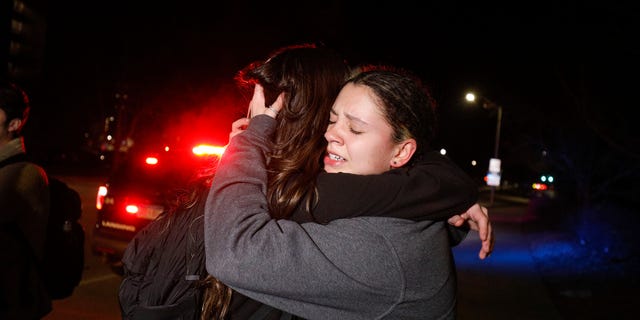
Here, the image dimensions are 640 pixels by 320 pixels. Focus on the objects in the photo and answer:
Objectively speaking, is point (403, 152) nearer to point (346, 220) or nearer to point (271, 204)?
point (346, 220)

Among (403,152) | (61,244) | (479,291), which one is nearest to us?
(403,152)

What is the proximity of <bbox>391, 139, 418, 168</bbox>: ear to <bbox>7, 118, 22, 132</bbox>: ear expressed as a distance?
2321 mm

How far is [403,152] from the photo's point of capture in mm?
2018

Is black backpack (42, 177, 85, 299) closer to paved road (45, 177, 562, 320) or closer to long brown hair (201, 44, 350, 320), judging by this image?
long brown hair (201, 44, 350, 320)

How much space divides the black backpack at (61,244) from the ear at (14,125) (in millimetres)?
197

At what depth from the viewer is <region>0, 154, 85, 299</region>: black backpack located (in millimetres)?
2793

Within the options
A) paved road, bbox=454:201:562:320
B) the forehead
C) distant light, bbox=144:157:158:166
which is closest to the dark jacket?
the forehead

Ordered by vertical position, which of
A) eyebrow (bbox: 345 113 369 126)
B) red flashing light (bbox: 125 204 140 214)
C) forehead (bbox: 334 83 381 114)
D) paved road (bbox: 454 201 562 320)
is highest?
forehead (bbox: 334 83 381 114)

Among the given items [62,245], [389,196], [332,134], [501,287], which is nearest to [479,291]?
[501,287]

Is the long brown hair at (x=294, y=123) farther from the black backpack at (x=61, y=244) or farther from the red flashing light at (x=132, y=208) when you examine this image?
the red flashing light at (x=132, y=208)

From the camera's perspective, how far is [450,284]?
1782 mm

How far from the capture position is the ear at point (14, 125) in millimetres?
2951

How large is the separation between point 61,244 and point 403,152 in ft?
6.80

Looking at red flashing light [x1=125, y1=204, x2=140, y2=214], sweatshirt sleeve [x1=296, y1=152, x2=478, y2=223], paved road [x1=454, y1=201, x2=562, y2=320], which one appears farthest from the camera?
paved road [x1=454, y1=201, x2=562, y2=320]
